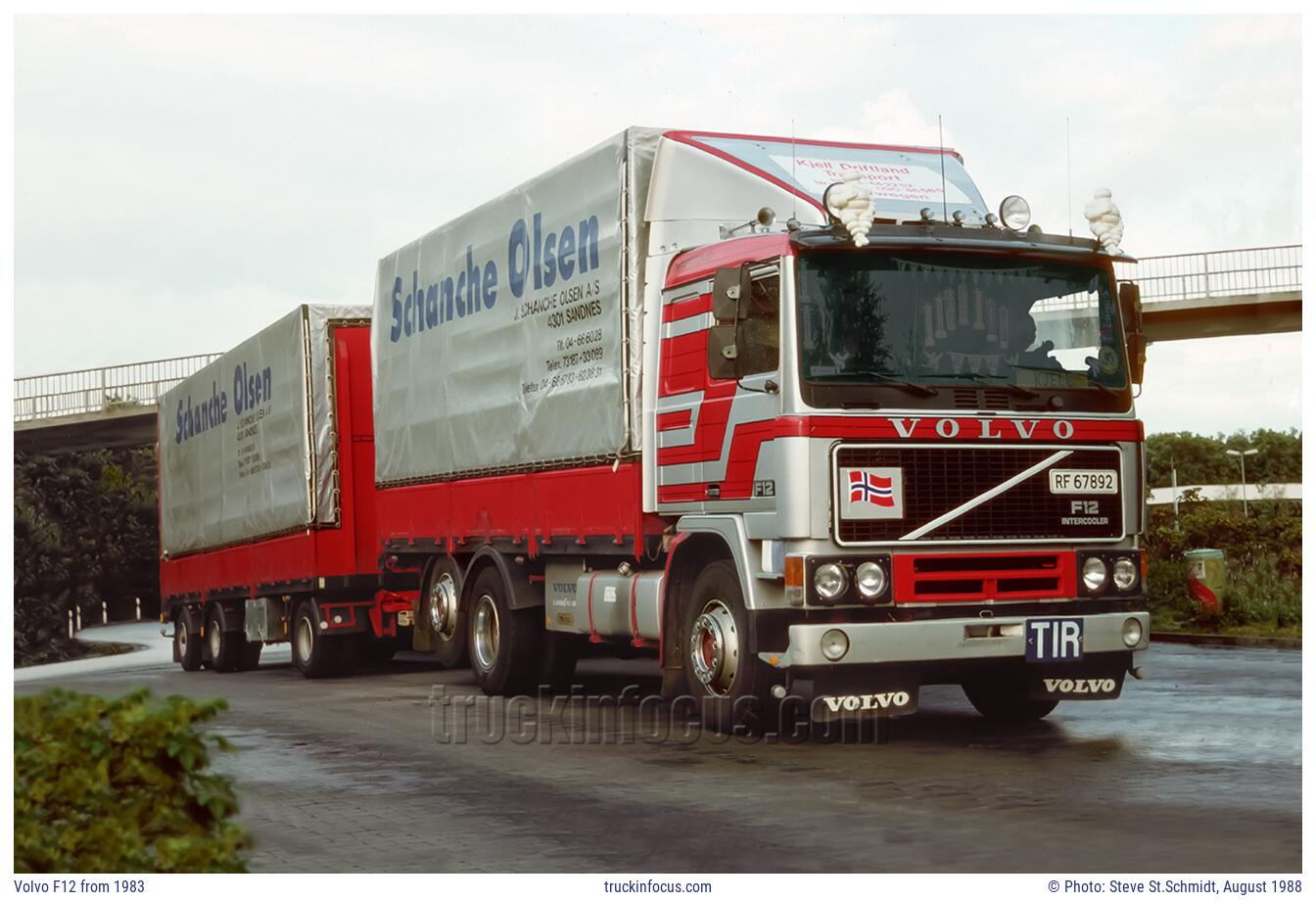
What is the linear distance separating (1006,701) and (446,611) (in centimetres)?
570

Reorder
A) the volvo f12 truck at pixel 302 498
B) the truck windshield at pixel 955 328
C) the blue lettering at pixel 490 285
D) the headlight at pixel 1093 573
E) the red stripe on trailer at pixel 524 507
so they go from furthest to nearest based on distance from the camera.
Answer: the volvo f12 truck at pixel 302 498 → the blue lettering at pixel 490 285 → the red stripe on trailer at pixel 524 507 → the headlight at pixel 1093 573 → the truck windshield at pixel 955 328

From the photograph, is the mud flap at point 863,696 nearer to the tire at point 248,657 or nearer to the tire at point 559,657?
the tire at point 559,657

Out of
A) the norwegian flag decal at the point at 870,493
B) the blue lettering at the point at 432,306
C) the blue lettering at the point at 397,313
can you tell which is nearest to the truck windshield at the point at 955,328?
the norwegian flag decal at the point at 870,493

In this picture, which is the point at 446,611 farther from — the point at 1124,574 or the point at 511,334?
the point at 1124,574

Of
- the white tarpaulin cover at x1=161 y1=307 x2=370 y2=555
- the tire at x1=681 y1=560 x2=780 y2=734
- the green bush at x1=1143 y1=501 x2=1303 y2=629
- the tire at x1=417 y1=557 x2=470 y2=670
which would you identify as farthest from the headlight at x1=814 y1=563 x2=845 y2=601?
the green bush at x1=1143 y1=501 x2=1303 y2=629

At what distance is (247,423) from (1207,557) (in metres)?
12.0

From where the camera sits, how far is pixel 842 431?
10.9 metres

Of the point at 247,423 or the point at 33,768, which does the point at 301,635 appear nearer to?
the point at 247,423

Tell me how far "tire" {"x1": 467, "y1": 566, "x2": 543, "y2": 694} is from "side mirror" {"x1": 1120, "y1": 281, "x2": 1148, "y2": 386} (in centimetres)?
563

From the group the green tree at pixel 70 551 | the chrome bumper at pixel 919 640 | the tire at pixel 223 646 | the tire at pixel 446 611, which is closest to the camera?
the chrome bumper at pixel 919 640

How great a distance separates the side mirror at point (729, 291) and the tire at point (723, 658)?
1.69 metres

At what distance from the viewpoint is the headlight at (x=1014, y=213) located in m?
11.8

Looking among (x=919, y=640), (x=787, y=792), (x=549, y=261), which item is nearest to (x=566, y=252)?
(x=549, y=261)

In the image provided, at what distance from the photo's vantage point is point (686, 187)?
12891 millimetres
